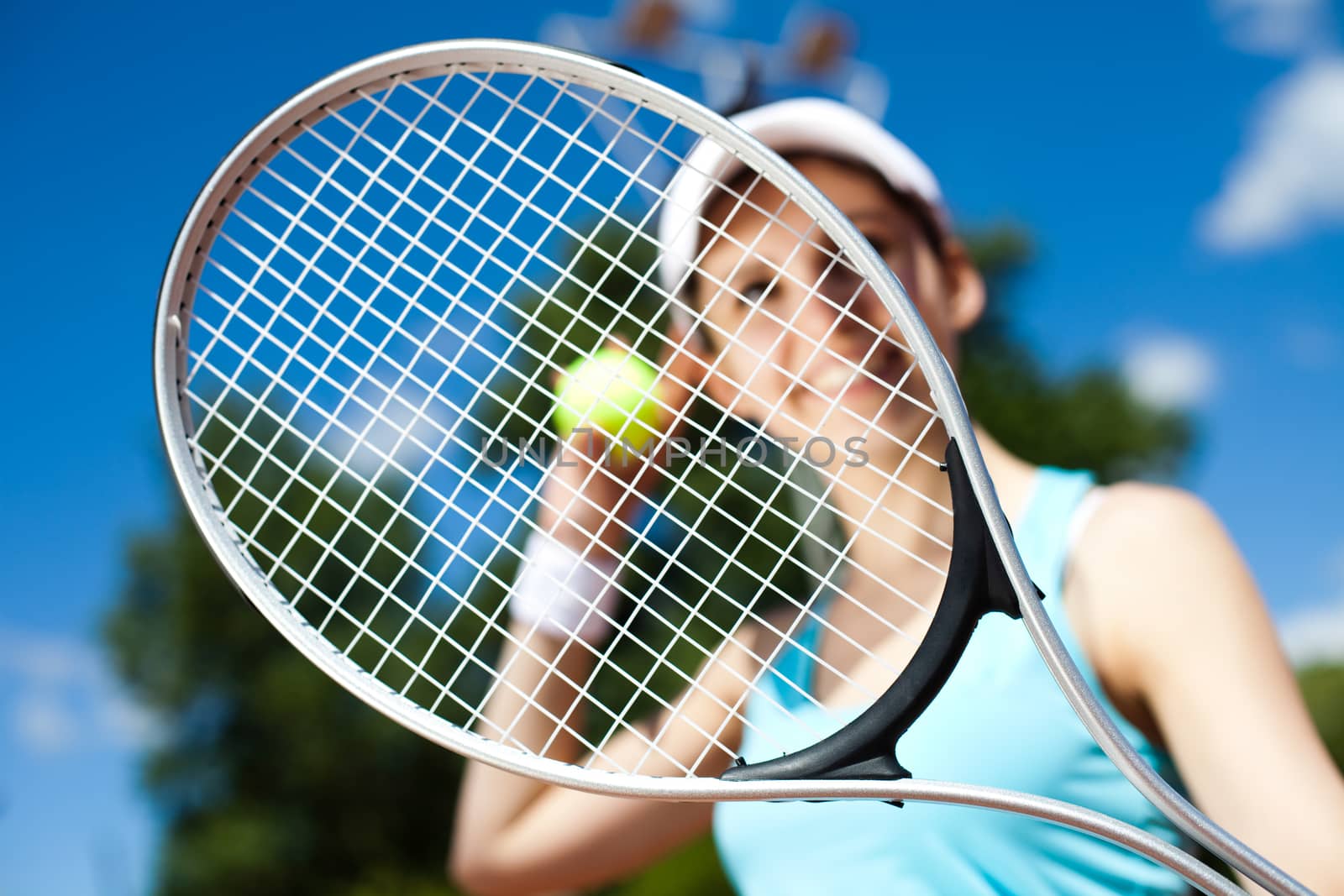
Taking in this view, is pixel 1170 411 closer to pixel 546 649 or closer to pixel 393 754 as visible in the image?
pixel 393 754

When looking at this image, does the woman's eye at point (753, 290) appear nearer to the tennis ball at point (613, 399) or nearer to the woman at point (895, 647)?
the woman at point (895, 647)

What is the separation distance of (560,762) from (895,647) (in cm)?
29

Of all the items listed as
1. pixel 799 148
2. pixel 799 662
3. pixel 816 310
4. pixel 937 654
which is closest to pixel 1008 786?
pixel 937 654

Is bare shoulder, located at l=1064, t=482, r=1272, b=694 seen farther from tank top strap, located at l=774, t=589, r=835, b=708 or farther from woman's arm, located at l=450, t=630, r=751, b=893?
woman's arm, located at l=450, t=630, r=751, b=893

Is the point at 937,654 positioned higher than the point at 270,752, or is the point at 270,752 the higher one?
the point at 937,654

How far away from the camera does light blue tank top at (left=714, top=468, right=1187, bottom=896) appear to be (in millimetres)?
761

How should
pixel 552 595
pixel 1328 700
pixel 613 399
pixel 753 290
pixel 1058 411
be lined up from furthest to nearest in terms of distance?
1. pixel 1058 411
2. pixel 1328 700
3. pixel 613 399
4. pixel 552 595
5. pixel 753 290

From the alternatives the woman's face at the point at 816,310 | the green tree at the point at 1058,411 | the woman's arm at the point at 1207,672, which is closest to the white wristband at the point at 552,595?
the woman's face at the point at 816,310

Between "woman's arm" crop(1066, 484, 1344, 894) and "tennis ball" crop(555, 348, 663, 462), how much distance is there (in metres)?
0.35

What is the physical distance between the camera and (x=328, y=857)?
6.64 m

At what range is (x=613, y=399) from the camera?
1.33 meters

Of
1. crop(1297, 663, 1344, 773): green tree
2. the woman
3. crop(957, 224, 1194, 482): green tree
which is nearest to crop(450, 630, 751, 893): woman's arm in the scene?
the woman

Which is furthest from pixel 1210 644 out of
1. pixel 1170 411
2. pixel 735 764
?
pixel 1170 411

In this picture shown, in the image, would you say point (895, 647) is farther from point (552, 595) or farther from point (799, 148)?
point (799, 148)
